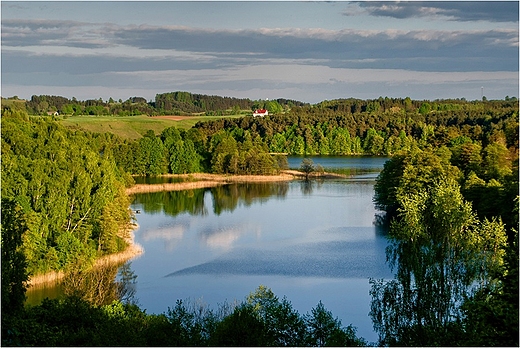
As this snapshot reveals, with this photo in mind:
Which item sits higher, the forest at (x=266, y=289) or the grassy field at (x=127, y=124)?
the grassy field at (x=127, y=124)

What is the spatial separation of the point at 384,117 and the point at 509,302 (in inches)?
3409

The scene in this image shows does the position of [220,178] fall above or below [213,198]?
above

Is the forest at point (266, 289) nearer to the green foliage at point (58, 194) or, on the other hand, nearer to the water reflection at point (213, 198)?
the green foliage at point (58, 194)

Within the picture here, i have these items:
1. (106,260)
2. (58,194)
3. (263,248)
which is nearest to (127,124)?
(263,248)

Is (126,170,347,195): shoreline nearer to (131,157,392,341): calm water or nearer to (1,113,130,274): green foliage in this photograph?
(131,157,392,341): calm water

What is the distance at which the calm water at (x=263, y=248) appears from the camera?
2145cm

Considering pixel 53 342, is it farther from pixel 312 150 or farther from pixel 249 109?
pixel 249 109

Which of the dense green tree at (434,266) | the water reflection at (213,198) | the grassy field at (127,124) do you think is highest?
the grassy field at (127,124)

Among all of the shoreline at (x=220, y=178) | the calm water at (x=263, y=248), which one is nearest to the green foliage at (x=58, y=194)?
the calm water at (x=263, y=248)

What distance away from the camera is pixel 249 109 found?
468ft

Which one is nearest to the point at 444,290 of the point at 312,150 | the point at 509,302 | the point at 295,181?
the point at 509,302

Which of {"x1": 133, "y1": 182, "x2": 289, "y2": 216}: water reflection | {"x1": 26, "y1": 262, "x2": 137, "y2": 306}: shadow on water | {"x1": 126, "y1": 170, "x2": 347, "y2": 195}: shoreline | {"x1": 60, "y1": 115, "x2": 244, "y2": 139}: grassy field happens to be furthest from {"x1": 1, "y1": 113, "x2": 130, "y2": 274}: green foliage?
{"x1": 60, "y1": 115, "x2": 244, "y2": 139}: grassy field

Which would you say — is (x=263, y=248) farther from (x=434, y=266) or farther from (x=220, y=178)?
(x=220, y=178)

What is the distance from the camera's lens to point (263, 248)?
28.9 m
